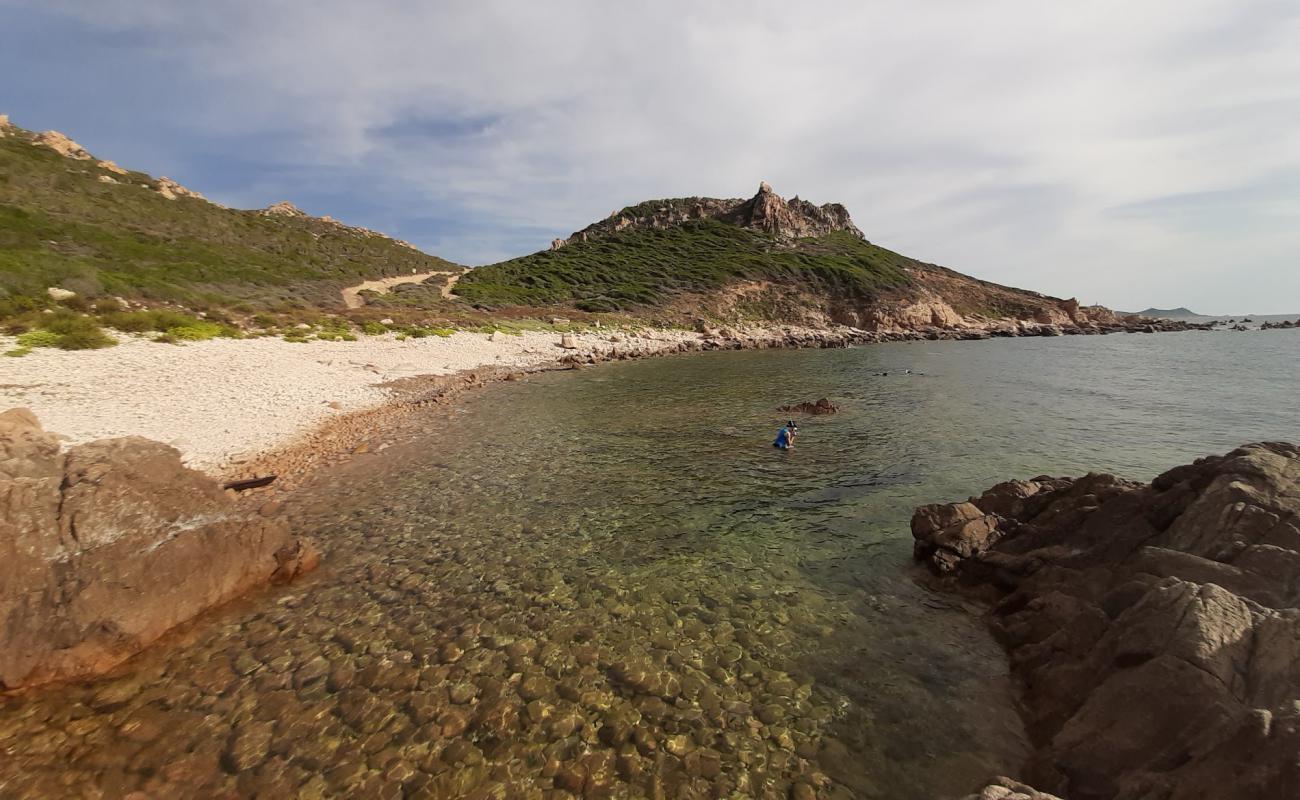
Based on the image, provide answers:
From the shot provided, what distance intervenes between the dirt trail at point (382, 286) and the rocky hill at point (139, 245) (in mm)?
1808

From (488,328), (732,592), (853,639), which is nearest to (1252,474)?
(853,639)

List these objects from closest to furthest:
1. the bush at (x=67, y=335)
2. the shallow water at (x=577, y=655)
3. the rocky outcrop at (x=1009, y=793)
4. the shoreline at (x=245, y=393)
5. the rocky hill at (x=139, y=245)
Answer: the rocky outcrop at (x=1009, y=793)
the shallow water at (x=577, y=655)
the shoreline at (x=245, y=393)
the bush at (x=67, y=335)
the rocky hill at (x=139, y=245)

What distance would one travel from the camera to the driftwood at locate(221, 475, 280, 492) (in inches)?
553

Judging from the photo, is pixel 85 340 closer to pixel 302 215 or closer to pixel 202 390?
pixel 202 390

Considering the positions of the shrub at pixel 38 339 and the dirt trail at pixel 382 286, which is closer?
the shrub at pixel 38 339

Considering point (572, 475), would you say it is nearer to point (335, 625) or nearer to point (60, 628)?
point (335, 625)

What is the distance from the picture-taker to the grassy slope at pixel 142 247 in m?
39.9

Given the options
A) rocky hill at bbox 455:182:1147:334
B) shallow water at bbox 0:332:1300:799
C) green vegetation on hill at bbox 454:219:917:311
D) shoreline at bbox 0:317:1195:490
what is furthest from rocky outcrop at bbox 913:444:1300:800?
rocky hill at bbox 455:182:1147:334

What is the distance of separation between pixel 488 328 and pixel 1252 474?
179 ft

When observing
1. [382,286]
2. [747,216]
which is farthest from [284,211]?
[747,216]

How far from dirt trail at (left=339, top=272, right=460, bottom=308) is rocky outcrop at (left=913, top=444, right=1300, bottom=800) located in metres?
67.2

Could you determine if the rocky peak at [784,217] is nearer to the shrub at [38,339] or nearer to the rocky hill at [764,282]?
the rocky hill at [764,282]

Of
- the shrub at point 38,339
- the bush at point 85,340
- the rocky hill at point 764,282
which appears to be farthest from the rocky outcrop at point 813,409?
the rocky hill at point 764,282

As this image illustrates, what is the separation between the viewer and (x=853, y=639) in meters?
8.51
